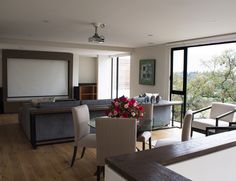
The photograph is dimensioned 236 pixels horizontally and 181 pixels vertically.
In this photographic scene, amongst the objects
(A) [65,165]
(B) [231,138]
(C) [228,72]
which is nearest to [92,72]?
(C) [228,72]

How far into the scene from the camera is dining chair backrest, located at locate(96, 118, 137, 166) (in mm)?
2574

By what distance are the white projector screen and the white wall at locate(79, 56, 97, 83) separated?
115cm

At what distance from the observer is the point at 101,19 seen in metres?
3.80

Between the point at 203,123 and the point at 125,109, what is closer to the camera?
the point at 125,109

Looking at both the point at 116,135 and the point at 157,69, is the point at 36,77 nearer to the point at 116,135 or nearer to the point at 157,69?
the point at 157,69

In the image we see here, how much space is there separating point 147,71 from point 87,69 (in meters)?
3.39

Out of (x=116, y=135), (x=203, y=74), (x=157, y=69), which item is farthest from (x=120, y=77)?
(x=116, y=135)

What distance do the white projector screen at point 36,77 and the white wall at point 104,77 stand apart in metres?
1.41

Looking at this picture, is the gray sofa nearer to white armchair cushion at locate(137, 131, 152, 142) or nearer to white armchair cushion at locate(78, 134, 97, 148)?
white armchair cushion at locate(78, 134, 97, 148)

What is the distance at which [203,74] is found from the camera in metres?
5.82

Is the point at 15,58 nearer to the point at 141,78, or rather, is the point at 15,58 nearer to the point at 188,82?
the point at 141,78

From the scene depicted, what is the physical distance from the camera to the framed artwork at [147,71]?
710 cm

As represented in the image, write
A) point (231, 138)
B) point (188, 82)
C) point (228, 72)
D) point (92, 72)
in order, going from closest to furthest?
point (231, 138) → point (228, 72) → point (188, 82) → point (92, 72)

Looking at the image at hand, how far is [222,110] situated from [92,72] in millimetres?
6287
